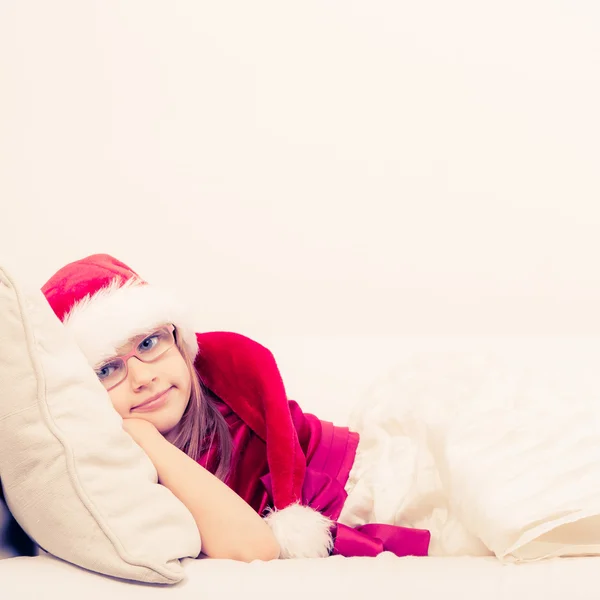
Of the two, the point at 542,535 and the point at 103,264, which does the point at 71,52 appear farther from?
the point at 542,535

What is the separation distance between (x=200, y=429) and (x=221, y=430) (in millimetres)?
39

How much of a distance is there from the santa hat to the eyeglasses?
2 cm

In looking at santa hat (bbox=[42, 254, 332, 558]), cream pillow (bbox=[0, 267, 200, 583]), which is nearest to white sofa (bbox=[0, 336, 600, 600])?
cream pillow (bbox=[0, 267, 200, 583])

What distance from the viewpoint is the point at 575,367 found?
1236 millimetres

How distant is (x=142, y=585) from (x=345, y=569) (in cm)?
22

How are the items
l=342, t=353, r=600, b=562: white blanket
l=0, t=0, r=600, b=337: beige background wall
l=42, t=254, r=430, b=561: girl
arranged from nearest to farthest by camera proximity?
l=342, t=353, r=600, b=562: white blanket → l=42, t=254, r=430, b=561: girl → l=0, t=0, r=600, b=337: beige background wall

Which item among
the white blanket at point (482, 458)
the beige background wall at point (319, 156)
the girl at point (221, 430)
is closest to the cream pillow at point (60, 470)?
the girl at point (221, 430)

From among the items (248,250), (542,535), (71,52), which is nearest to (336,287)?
(248,250)

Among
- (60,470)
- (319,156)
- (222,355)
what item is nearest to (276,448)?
(222,355)

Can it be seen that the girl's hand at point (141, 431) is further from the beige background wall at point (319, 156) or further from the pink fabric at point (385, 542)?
the beige background wall at point (319, 156)

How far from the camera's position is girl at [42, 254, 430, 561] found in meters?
0.84

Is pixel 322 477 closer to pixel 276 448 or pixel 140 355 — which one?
pixel 276 448

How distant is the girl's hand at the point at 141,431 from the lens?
86 centimetres

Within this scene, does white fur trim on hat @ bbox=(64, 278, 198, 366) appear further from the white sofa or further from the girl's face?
the white sofa
